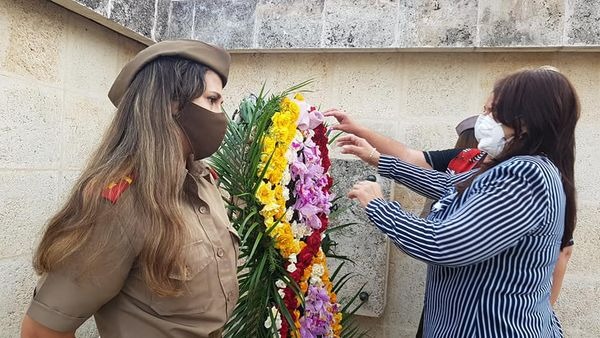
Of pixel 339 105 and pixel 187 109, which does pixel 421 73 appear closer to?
pixel 339 105

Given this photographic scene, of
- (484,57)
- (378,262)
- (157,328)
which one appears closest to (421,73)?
(484,57)

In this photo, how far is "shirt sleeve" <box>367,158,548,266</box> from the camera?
1516mm

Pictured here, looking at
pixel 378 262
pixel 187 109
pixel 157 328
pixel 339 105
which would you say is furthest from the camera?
pixel 339 105

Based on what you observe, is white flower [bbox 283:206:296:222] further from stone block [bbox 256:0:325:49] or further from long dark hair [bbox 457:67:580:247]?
stone block [bbox 256:0:325:49]

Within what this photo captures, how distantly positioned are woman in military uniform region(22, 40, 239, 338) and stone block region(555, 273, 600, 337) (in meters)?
2.13

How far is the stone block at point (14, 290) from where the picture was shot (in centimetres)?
211

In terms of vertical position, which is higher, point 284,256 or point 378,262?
point 284,256

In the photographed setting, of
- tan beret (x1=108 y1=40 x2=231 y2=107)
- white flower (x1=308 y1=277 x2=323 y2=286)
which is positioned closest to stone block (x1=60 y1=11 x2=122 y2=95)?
tan beret (x1=108 y1=40 x2=231 y2=107)

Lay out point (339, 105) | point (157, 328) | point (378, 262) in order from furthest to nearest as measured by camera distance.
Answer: point (339, 105) → point (378, 262) → point (157, 328)

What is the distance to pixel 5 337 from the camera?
2129 millimetres

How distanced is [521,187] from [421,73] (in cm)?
156

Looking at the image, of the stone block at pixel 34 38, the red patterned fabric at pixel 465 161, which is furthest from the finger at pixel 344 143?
the stone block at pixel 34 38

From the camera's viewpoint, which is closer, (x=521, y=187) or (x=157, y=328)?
(x=157, y=328)

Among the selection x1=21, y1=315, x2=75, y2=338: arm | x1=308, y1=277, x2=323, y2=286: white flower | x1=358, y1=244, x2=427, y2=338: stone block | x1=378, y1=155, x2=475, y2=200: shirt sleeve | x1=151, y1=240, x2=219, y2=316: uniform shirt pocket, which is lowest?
x1=358, y1=244, x2=427, y2=338: stone block
